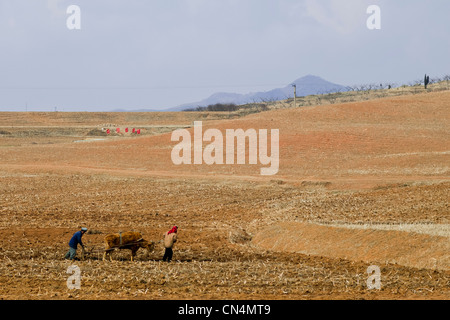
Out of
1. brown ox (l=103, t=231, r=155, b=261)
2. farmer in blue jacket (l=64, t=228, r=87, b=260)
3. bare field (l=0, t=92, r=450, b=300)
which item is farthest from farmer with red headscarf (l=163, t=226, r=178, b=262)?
farmer in blue jacket (l=64, t=228, r=87, b=260)

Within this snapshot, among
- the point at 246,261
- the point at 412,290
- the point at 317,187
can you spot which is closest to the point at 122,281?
the point at 246,261

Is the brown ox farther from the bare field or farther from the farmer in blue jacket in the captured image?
the farmer in blue jacket

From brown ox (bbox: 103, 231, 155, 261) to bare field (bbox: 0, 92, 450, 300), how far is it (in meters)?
0.52

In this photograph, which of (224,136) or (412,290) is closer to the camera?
(412,290)

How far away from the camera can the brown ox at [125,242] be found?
1728 centimetres

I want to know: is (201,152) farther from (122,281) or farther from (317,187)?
(122,281)

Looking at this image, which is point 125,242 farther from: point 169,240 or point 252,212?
point 252,212

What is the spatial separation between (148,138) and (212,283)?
49687mm

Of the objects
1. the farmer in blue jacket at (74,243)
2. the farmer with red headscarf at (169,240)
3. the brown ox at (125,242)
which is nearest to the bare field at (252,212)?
the farmer with red headscarf at (169,240)

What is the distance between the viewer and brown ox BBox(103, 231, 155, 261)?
17.3 m

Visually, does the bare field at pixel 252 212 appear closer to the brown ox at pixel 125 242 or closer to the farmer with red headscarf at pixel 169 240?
the farmer with red headscarf at pixel 169 240

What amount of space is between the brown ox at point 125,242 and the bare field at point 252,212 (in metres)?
0.52

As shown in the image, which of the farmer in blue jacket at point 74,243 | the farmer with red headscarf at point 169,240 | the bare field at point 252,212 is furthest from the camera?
the farmer in blue jacket at point 74,243

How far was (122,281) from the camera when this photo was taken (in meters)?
14.0
